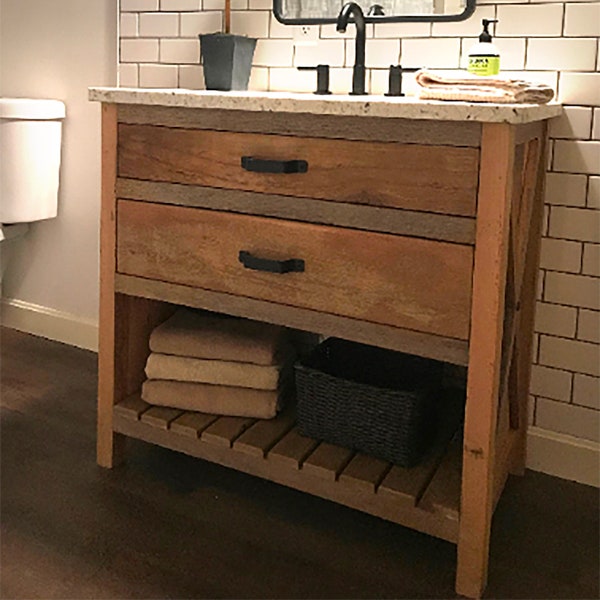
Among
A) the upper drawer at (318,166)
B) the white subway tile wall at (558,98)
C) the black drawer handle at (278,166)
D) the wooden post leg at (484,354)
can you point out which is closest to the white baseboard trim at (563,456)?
the white subway tile wall at (558,98)

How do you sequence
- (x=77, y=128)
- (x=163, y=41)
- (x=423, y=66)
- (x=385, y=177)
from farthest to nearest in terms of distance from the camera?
1. (x=77, y=128)
2. (x=163, y=41)
3. (x=423, y=66)
4. (x=385, y=177)

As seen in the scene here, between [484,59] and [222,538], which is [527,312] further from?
[222,538]

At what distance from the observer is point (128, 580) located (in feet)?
5.29

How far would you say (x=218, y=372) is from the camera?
1975 mm

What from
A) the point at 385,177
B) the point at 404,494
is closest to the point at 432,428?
the point at 404,494

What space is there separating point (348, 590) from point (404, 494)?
0.21 metres

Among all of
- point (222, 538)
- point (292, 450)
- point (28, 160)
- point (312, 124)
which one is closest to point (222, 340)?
point (292, 450)

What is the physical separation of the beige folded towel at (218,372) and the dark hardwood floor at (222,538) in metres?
0.23

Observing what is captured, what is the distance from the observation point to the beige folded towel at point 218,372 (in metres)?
1.96

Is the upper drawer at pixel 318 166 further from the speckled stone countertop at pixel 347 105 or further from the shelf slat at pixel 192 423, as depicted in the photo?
the shelf slat at pixel 192 423

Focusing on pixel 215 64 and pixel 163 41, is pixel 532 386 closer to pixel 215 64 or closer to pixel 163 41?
pixel 215 64

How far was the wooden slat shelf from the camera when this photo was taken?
1.67 meters

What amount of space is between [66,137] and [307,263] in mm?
1474

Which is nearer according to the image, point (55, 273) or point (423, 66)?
point (423, 66)
